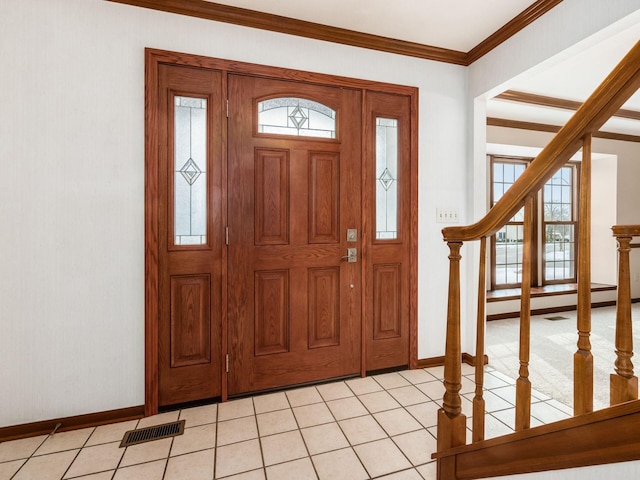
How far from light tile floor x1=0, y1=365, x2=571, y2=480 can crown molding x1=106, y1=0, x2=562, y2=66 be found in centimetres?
273

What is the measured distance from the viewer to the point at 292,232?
2615 millimetres

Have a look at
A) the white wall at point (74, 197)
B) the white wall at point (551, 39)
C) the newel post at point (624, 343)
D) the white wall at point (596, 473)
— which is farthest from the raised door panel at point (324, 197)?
the white wall at point (596, 473)

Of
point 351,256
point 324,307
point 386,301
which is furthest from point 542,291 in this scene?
point 324,307

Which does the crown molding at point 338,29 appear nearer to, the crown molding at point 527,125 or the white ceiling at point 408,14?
the white ceiling at point 408,14

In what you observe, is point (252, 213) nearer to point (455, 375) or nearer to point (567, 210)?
point (455, 375)

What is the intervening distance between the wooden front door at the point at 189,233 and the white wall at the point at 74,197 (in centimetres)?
15

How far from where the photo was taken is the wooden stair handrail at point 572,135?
0.85 metres

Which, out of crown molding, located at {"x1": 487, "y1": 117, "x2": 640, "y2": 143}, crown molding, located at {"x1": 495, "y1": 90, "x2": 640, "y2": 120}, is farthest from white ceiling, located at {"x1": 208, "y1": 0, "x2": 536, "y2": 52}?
crown molding, located at {"x1": 487, "y1": 117, "x2": 640, "y2": 143}

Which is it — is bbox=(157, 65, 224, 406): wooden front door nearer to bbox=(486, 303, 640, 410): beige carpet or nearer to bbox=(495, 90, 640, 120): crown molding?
bbox=(486, 303, 640, 410): beige carpet

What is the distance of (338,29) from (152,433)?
10.2 feet

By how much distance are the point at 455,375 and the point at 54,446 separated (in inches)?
89.1

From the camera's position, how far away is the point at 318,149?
105 inches

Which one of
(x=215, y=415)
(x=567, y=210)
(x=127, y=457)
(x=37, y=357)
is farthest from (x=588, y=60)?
(x=37, y=357)

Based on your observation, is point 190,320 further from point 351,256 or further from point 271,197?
point 351,256
